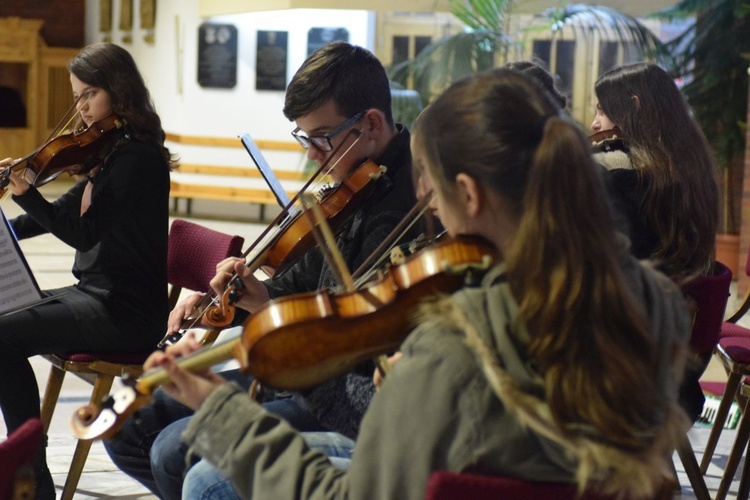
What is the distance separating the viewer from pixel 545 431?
112cm

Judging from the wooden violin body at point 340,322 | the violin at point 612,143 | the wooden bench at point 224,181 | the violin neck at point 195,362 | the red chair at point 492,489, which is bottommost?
the wooden bench at point 224,181

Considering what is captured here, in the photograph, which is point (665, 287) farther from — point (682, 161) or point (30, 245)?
point (30, 245)

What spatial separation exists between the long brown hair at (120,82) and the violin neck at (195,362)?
5.42ft

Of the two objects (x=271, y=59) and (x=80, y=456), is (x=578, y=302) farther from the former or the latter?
(x=271, y=59)

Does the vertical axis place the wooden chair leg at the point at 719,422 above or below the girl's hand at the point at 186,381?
below

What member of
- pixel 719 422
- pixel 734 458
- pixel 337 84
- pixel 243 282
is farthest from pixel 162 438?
pixel 719 422

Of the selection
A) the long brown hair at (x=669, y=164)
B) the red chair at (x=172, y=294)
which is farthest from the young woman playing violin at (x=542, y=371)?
the red chair at (x=172, y=294)

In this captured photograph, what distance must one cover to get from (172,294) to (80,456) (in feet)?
1.99

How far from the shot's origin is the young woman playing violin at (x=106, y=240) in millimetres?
2668

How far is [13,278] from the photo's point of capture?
8.77 feet

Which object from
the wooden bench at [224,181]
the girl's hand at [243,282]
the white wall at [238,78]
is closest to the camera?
the girl's hand at [243,282]

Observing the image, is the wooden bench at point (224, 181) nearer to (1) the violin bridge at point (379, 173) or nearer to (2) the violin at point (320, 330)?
(1) the violin bridge at point (379, 173)

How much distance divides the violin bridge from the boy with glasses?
1cm

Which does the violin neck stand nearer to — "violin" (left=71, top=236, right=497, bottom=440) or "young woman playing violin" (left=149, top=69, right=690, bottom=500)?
"violin" (left=71, top=236, right=497, bottom=440)
